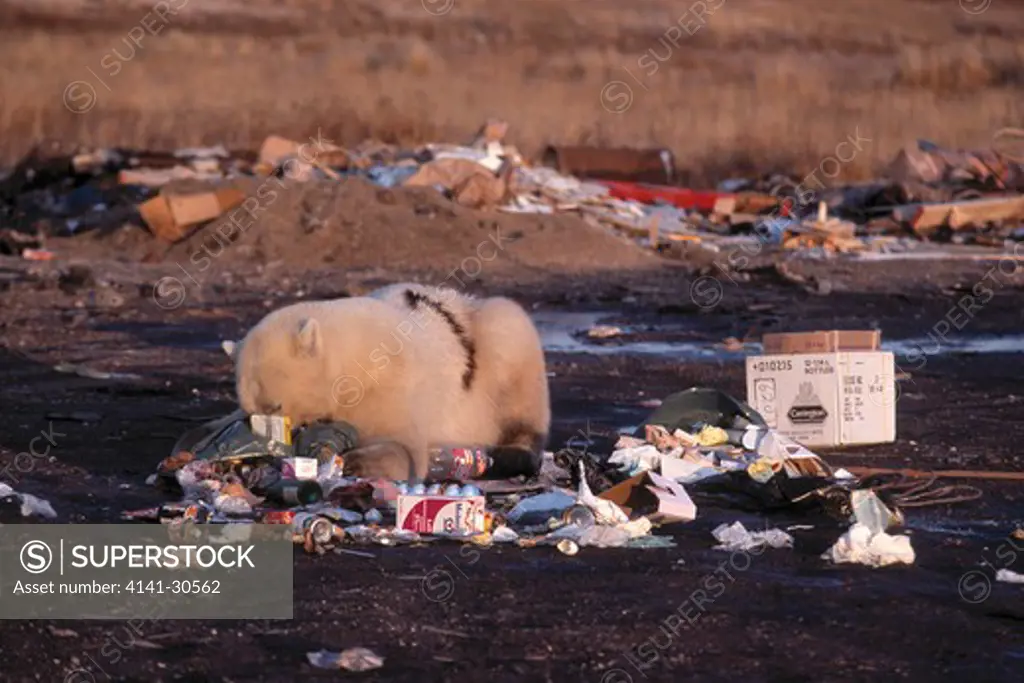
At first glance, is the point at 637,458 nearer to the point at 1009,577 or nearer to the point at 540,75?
the point at 1009,577

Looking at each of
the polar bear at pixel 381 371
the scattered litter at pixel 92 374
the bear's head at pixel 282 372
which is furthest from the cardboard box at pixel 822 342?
the scattered litter at pixel 92 374

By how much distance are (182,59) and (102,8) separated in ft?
22.0

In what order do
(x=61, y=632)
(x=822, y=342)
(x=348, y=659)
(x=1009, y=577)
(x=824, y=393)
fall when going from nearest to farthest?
(x=348, y=659), (x=61, y=632), (x=1009, y=577), (x=824, y=393), (x=822, y=342)

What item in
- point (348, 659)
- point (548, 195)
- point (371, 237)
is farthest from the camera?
point (548, 195)

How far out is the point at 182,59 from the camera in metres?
52.8

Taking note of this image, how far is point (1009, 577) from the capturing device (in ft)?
25.6

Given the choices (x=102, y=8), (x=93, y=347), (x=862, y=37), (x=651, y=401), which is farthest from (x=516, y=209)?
(x=862, y=37)

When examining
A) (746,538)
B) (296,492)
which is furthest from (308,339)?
(746,538)

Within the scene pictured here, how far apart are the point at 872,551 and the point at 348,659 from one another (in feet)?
8.72

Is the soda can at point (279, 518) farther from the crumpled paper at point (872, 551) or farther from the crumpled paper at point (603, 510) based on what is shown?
the crumpled paper at point (872, 551)

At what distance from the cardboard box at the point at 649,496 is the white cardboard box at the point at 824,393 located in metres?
2.02

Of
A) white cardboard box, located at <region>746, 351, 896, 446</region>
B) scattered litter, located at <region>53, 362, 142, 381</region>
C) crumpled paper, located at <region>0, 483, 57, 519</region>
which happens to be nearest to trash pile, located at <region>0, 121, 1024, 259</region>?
scattered litter, located at <region>53, 362, 142, 381</region>

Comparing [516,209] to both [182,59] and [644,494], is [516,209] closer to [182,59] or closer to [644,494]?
[644,494]

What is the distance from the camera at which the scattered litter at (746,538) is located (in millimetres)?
8297
